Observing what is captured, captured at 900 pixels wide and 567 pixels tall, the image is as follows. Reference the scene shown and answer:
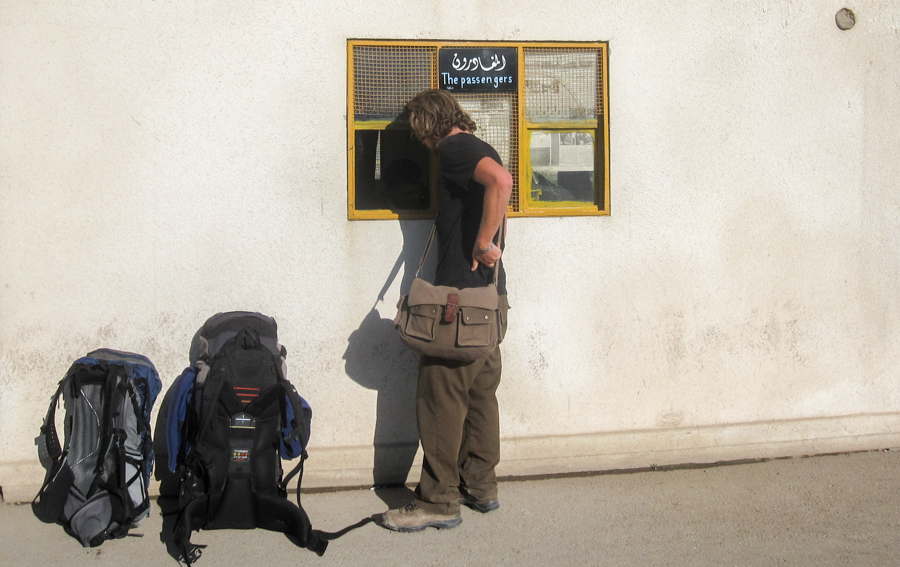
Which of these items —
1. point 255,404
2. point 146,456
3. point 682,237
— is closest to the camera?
point 255,404

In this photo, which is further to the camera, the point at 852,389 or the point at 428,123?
the point at 852,389

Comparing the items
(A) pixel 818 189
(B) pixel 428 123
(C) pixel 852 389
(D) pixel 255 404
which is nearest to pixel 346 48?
(B) pixel 428 123

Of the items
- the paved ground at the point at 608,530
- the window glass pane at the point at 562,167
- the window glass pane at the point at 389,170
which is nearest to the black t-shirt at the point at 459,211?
the window glass pane at the point at 389,170

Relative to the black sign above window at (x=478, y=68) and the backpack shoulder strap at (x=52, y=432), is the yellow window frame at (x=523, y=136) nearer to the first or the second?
the black sign above window at (x=478, y=68)

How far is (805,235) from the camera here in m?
4.55

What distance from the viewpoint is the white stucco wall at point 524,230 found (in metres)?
4.01

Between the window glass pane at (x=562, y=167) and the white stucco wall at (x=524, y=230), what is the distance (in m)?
0.16

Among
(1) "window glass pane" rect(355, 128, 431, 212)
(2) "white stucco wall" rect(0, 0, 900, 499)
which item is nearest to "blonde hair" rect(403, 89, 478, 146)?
(1) "window glass pane" rect(355, 128, 431, 212)

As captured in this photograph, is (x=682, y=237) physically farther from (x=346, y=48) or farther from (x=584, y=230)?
(x=346, y=48)

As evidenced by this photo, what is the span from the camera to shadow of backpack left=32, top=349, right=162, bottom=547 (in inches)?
145

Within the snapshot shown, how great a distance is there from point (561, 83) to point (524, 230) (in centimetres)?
86

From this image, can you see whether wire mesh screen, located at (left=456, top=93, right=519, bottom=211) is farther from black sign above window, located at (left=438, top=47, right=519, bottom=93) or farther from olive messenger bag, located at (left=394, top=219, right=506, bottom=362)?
olive messenger bag, located at (left=394, top=219, right=506, bottom=362)

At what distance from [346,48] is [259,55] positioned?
460 mm

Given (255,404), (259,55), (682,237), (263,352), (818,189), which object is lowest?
(255,404)
